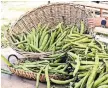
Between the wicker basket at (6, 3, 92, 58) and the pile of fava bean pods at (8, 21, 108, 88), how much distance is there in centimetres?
19

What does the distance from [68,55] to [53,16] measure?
55.4 inches

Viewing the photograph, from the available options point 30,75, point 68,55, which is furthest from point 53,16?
point 30,75

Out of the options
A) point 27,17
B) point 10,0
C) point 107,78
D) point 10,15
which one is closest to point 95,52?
point 107,78

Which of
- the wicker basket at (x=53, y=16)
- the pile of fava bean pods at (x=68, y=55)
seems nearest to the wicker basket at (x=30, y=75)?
the pile of fava bean pods at (x=68, y=55)

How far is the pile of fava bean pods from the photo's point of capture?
275 centimetres

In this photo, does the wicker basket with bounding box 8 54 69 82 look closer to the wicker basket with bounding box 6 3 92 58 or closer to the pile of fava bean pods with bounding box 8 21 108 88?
the pile of fava bean pods with bounding box 8 21 108 88

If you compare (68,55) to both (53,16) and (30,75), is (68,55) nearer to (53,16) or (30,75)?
(30,75)

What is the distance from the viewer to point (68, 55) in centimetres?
318

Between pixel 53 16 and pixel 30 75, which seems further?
pixel 53 16

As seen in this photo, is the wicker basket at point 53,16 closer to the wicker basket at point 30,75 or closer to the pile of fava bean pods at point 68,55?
the pile of fava bean pods at point 68,55

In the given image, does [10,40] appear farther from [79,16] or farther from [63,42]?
[79,16]

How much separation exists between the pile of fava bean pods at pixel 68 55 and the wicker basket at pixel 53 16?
0.64 feet

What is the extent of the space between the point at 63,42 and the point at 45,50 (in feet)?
0.84

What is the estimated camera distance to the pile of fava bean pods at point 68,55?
2748 mm
